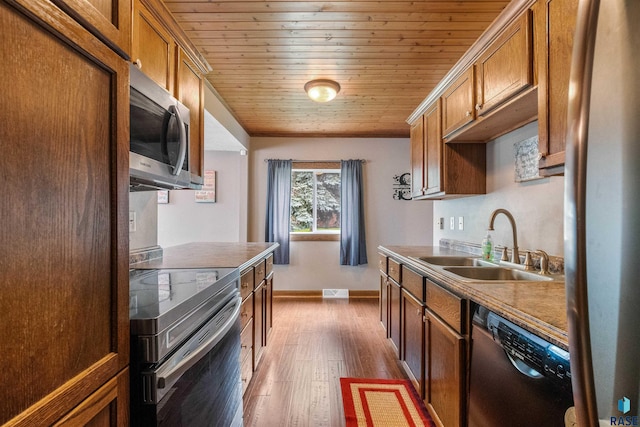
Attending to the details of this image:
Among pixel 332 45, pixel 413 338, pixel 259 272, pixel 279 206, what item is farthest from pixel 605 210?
pixel 279 206

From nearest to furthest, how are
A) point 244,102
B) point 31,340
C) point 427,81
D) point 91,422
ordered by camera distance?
point 31,340 < point 91,422 < point 427,81 < point 244,102

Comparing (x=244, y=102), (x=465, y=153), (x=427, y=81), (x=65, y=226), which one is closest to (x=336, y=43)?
(x=427, y=81)

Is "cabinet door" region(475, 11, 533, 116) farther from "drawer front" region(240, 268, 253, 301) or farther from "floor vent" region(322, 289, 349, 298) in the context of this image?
"floor vent" region(322, 289, 349, 298)

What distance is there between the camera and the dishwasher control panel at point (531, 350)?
75 centimetres

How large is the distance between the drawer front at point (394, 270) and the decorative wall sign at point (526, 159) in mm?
1013

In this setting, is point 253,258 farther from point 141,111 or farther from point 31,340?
point 31,340

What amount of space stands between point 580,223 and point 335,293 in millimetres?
4362

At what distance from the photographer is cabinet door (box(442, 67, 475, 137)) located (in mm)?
1894

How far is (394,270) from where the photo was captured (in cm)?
251

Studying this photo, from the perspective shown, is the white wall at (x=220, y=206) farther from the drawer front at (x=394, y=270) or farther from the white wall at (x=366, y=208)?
the drawer front at (x=394, y=270)

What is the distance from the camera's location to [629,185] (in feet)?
1.36

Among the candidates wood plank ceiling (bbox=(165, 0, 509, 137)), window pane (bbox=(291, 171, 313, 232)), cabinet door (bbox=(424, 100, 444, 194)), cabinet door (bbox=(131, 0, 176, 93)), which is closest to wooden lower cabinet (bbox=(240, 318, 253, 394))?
cabinet door (bbox=(131, 0, 176, 93))

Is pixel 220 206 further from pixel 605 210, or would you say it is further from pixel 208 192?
pixel 605 210

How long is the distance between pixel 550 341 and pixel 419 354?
1.23 meters
